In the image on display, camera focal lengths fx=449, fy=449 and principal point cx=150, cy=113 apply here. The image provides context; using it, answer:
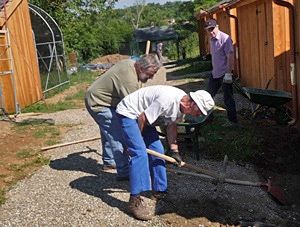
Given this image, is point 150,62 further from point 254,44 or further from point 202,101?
point 254,44

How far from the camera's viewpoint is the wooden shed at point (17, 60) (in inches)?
499

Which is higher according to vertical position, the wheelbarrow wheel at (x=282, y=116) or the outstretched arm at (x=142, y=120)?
the outstretched arm at (x=142, y=120)

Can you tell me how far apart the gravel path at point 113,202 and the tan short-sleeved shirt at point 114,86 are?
3.76ft

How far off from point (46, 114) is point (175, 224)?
330 inches

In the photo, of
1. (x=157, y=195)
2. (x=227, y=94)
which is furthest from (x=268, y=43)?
(x=157, y=195)

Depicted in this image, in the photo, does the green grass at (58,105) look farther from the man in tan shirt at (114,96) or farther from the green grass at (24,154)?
the man in tan shirt at (114,96)

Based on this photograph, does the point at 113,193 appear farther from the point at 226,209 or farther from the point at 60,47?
the point at 60,47

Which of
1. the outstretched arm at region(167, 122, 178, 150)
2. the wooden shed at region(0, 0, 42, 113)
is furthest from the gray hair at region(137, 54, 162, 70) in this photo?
the wooden shed at region(0, 0, 42, 113)

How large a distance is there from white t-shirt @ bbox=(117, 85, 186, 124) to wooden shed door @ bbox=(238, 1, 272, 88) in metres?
6.19

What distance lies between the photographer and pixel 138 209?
5016mm

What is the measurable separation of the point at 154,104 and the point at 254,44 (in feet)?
26.1

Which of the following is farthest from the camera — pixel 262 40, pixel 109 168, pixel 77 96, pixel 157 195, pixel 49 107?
Result: pixel 77 96

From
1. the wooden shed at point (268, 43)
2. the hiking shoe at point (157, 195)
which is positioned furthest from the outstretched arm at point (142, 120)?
the wooden shed at point (268, 43)

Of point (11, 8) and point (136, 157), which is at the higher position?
point (11, 8)
